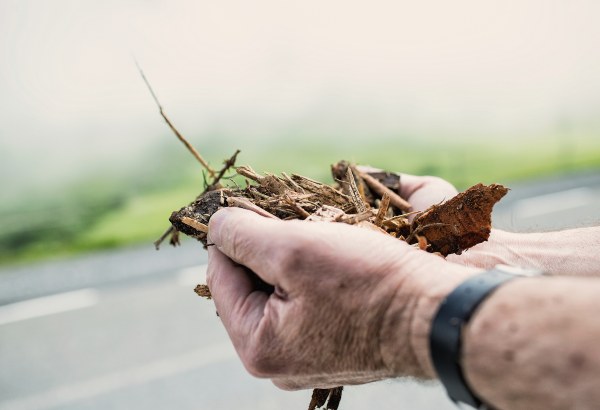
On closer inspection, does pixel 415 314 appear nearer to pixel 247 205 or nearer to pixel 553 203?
pixel 247 205

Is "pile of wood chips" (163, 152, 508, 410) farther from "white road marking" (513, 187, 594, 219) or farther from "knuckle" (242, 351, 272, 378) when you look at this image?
"white road marking" (513, 187, 594, 219)

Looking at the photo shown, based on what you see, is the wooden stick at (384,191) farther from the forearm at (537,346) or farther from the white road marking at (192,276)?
the white road marking at (192,276)

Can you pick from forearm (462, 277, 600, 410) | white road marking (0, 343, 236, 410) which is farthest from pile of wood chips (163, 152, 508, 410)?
white road marking (0, 343, 236, 410)

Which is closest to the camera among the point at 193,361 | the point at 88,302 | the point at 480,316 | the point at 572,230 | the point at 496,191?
the point at 480,316

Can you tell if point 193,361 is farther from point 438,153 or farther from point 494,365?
point 438,153

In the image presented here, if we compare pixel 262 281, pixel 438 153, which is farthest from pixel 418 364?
pixel 438 153

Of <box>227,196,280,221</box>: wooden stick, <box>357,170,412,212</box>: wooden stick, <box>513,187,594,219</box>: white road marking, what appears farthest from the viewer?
<box>513,187,594,219</box>: white road marking
